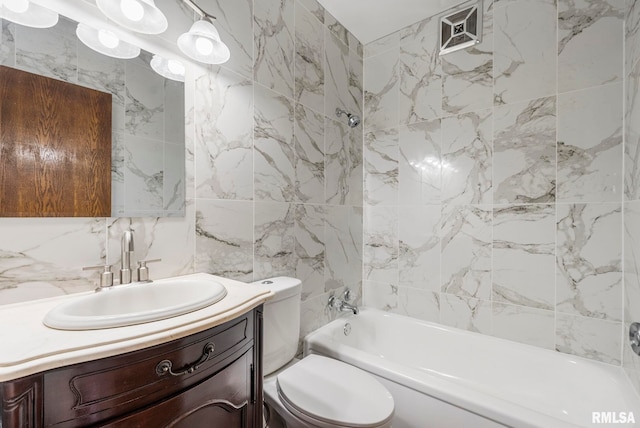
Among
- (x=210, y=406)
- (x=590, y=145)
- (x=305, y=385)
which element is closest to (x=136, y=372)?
(x=210, y=406)

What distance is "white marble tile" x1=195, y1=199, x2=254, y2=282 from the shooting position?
126cm

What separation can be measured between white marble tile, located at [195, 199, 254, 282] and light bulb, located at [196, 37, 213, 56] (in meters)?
0.62

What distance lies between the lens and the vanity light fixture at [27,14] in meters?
0.79

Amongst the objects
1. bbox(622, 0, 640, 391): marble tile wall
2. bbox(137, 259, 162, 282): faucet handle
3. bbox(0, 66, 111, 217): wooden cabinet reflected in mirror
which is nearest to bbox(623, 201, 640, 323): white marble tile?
bbox(622, 0, 640, 391): marble tile wall

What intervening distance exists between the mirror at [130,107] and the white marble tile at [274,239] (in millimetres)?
434

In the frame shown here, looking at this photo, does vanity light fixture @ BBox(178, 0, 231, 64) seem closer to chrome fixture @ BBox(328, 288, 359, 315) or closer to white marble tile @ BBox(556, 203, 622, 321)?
chrome fixture @ BBox(328, 288, 359, 315)

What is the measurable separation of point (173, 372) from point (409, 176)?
1858mm

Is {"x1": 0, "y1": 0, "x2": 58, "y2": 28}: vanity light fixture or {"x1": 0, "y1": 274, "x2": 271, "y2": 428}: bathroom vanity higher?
{"x1": 0, "y1": 0, "x2": 58, "y2": 28}: vanity light fixture

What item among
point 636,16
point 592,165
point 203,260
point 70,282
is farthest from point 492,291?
point 70,282

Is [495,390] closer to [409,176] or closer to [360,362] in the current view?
[360,362]

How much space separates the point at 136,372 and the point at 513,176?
1.97 m

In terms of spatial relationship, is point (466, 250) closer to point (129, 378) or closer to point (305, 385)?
point (305, 385)

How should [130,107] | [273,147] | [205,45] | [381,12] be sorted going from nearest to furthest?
[130,107], [205,45], [273,147], [381,12]

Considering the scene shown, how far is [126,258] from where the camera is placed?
3.23 ft
